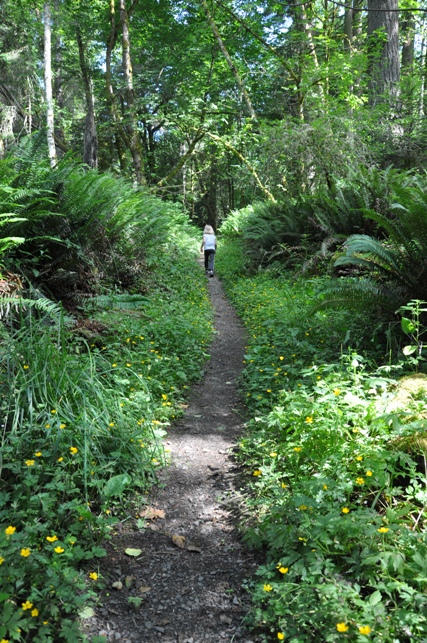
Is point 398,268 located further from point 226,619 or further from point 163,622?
point 163,622

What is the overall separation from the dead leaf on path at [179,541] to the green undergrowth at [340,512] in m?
0.37

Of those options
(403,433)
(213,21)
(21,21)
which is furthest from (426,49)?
(403,433)

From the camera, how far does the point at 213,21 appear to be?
11.6 meters

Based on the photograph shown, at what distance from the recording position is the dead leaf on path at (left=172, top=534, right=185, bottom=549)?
2404mm

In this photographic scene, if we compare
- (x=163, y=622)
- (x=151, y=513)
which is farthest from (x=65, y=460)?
(x=163, y=622)

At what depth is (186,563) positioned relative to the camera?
2.28 meters

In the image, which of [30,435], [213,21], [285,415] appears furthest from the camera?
[213,21]

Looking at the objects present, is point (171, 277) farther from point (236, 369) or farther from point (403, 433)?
point (403, 433)

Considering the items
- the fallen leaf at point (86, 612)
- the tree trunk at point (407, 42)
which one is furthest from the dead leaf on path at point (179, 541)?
the tree trunk at point (407, 42)

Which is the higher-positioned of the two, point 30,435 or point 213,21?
point 213,21

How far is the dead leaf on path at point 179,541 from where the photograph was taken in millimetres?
2404

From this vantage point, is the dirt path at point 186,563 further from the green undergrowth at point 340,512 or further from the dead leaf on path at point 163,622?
the green undergrowth at point 340,512

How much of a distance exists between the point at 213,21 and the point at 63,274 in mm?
10269

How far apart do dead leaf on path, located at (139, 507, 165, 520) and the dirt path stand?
24 millimetres
